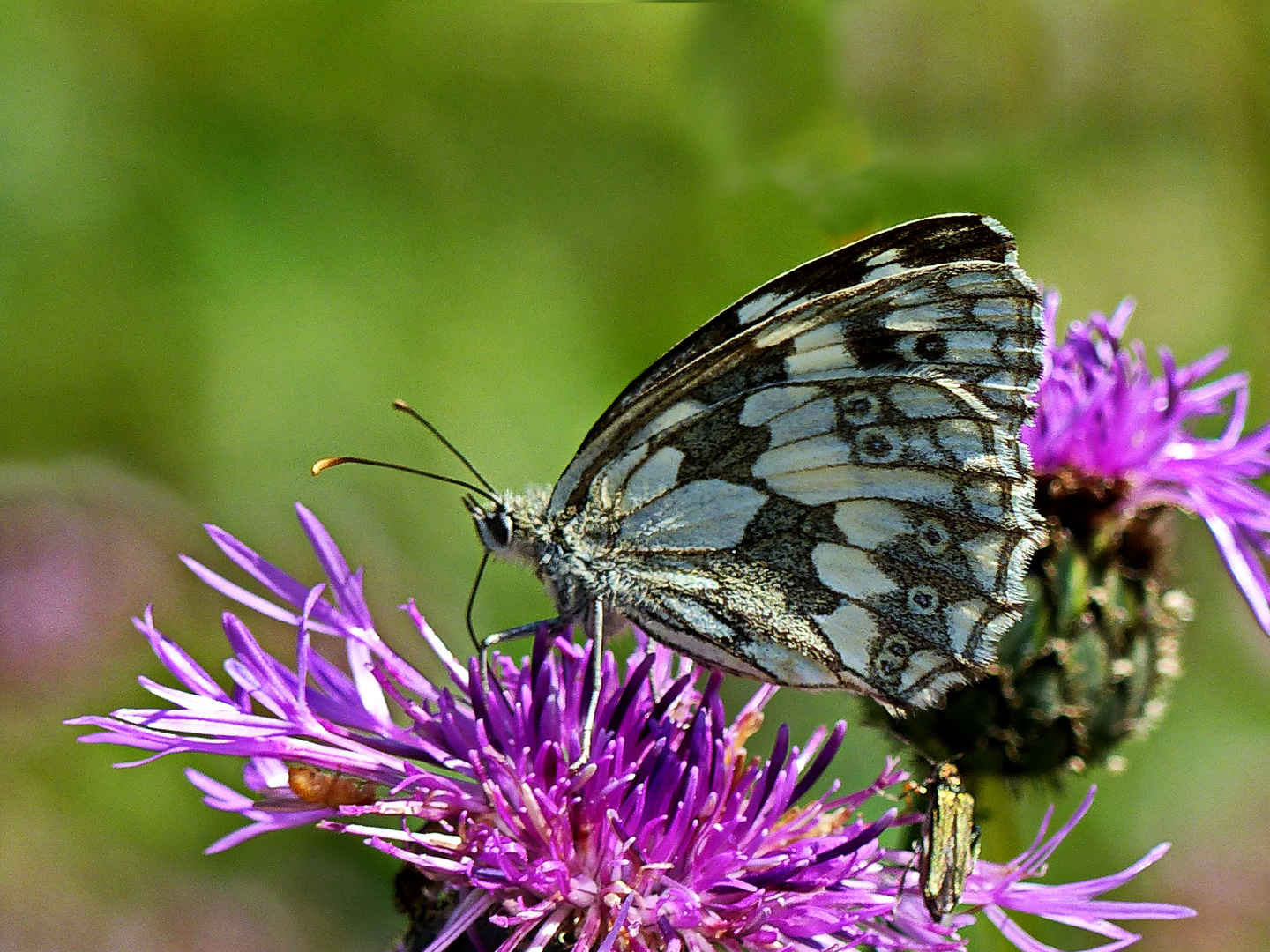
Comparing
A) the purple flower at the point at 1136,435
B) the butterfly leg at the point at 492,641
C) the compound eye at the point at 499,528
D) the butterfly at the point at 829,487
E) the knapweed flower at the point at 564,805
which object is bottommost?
the knapweed flower at the point at 564,805

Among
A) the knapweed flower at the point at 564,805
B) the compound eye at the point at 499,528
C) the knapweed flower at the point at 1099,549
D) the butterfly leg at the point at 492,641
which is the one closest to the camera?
the knapweed flower at the point at 564,805

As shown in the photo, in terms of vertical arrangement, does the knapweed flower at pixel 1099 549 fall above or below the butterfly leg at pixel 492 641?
above

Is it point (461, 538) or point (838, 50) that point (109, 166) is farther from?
point (838, 50)

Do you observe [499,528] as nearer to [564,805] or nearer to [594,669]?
[594,669]

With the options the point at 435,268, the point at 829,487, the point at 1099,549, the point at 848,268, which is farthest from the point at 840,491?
the point at 435,268

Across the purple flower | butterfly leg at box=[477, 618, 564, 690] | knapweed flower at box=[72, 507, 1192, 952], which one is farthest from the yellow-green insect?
the purple flower

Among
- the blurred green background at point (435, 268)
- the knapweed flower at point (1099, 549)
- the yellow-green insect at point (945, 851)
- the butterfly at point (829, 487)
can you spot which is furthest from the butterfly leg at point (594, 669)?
the blurred green background at point (435, 268)

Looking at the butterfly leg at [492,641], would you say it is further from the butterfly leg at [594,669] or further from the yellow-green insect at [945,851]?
the yellow-green insect at [945,851]
